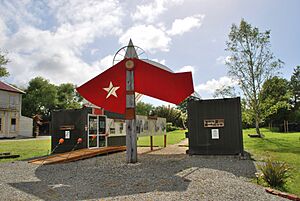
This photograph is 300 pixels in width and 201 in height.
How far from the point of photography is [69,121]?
14.3 m

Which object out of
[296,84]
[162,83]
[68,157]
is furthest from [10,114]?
[296,84]

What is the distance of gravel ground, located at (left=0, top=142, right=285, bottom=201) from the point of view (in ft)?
17.7

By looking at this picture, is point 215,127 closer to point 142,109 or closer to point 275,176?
point 275,176

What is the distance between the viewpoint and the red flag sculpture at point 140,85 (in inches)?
391

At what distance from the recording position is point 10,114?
3397 cm

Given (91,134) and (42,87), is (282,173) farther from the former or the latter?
(42,87)

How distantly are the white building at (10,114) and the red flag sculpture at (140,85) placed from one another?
Answer: 26.4 metres

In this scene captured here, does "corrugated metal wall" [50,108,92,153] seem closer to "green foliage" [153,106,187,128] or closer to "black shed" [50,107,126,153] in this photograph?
"black shed" [50,107,126,153]

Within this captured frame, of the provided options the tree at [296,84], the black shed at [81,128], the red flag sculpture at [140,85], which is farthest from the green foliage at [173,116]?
the red flag sculpture at [140,85]

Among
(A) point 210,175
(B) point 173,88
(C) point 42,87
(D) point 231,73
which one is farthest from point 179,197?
(C) point 42,87

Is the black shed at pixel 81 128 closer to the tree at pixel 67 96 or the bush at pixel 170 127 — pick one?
the bush at pixel 170 127

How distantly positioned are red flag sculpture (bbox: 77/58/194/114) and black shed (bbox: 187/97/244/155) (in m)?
1.47

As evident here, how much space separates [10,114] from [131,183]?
32757 mm

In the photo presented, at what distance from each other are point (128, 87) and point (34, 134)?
32179 millimetres
